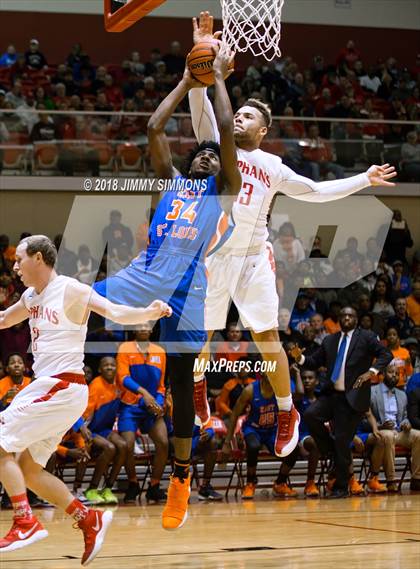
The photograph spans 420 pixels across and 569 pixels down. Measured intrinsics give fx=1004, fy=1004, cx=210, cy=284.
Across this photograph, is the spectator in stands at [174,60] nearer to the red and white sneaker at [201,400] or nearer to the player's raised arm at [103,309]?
the red and white sneaker at [201,400]

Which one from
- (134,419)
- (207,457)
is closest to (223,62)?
(134,419)

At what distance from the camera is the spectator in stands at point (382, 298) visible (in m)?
15.6

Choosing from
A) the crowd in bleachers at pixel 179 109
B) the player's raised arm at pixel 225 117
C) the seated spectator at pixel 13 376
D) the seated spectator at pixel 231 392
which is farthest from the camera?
the crowd in bleachers at pixel 179 109

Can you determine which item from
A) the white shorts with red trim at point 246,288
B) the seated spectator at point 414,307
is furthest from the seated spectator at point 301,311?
the white shorts with red trim at point 246,288

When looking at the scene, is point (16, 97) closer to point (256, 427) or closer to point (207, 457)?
point (256, 427)

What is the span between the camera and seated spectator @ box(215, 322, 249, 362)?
13070mm

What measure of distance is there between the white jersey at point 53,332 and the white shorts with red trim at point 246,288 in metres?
1.21

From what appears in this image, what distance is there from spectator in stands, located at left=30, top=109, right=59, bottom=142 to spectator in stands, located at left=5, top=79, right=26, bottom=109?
173 centimetres

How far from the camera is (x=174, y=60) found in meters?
20.7

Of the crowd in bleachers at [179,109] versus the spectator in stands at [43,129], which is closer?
the spectator in stands at [43,129]

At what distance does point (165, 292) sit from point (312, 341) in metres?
7.62

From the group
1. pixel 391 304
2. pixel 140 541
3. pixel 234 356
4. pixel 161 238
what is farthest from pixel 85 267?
pixel 161 238

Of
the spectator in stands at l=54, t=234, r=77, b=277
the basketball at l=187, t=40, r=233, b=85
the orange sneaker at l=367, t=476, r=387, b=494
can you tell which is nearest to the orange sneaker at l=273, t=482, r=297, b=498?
the orange sneaker at l=367, t=476, r=387, b=494

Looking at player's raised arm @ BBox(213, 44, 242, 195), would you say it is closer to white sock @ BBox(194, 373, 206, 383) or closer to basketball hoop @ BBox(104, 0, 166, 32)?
basketball hoop @ BBox(104, 0, 166, 32)
